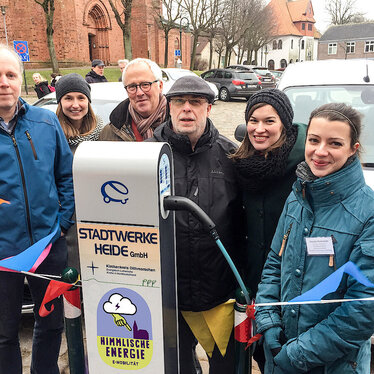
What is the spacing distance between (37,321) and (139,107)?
149cm

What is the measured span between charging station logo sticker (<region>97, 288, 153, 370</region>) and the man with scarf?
4.13 feet

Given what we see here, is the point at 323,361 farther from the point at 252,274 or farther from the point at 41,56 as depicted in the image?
the point at 41,56

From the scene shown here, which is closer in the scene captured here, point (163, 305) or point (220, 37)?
point (163, 305)

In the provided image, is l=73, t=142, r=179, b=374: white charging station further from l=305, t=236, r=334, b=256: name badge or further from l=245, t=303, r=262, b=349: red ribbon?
l=305, t=236, r=334, b=256: name badge

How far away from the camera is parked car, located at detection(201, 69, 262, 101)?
59.5 feet

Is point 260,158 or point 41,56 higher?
point 41,56

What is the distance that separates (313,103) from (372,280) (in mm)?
2676

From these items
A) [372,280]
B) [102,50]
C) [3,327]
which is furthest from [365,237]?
[102,50]

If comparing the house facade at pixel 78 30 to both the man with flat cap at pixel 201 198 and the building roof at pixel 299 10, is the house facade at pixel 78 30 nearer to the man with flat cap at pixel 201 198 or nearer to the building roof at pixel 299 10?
the man with flat cap at pixel 201 198

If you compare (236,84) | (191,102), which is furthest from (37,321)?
(236,84)

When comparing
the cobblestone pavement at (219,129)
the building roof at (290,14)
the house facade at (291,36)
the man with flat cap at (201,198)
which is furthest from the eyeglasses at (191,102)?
the building roof at (290,14)

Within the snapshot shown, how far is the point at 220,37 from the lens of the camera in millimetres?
41125

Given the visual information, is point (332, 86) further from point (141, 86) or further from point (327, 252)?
point (327, 252)

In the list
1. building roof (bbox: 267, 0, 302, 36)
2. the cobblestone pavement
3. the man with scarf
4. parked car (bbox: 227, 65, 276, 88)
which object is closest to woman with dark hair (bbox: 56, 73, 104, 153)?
the man with scarf
